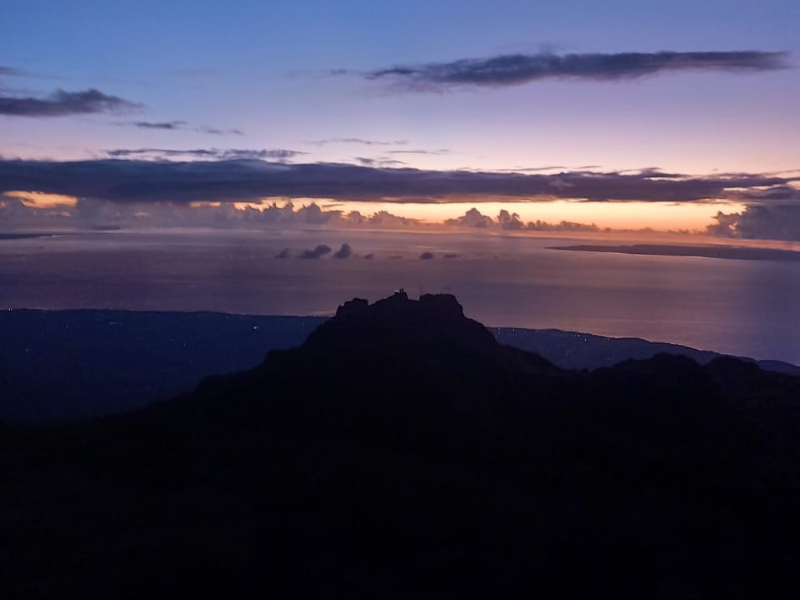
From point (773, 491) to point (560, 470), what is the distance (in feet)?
17.3

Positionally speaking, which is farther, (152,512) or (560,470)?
(560,470)

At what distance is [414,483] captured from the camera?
19.6 metres

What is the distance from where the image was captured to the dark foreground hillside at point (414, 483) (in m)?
15.7

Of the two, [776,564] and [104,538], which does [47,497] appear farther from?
[776,564]

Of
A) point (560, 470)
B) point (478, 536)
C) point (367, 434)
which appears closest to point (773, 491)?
point (560, 470)

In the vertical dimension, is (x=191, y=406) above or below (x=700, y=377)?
below

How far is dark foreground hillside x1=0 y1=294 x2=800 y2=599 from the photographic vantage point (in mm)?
15664

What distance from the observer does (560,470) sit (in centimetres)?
2112

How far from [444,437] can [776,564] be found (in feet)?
30.1

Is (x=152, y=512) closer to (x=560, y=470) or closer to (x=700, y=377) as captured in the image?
(x=560, y=470)

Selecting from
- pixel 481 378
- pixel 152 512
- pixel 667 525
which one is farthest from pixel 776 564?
pixel 152 512

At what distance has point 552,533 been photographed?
57.8ft

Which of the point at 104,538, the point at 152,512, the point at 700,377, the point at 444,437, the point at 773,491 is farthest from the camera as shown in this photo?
the point at 700,377

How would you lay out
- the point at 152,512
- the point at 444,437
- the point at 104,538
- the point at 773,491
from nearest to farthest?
1. the point at 104,538
2. the point at 152,512
3. the point at 773,491
4. the point at 444,437
